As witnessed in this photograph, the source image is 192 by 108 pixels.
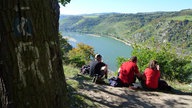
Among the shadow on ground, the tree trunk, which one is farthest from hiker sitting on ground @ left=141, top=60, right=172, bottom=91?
the tree trunk

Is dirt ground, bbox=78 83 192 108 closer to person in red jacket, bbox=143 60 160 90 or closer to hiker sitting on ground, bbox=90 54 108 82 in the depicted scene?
person in red jacket, bbox=143 60 160 90

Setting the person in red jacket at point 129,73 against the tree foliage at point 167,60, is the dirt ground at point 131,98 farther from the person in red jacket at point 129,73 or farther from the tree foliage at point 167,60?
the tree foliage at point 167,60

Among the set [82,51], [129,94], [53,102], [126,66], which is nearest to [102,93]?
[129,94]

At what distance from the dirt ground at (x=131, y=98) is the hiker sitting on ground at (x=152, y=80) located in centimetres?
40

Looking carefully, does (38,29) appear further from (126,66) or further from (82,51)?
(82,51)

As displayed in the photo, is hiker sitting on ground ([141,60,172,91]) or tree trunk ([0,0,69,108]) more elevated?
tree trunk ([0,0,69,108])

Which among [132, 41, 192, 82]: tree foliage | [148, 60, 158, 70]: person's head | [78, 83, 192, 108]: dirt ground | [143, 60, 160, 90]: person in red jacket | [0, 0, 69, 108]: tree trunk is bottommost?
[132, 41, 192, 82]: tree foliage

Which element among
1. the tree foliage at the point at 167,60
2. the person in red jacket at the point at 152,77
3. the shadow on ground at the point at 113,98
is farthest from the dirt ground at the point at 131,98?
the tree foliage at the point at 167,60

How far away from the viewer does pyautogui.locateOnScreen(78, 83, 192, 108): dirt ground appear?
28.2 feet

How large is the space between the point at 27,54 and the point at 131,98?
7.50m

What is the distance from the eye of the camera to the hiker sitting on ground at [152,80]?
10961 millimetres

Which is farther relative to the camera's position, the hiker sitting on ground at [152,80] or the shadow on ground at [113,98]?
the hiker sitting on ground at [152,80]

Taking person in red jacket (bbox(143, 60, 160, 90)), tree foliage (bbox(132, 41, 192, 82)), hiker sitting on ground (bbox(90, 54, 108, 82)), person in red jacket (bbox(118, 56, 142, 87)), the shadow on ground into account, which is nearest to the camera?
the shadow on ground

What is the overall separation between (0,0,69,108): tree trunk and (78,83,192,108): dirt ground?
581cm
